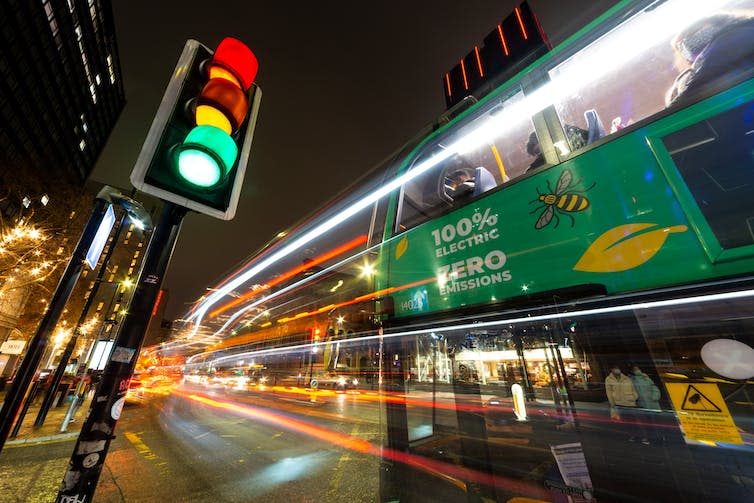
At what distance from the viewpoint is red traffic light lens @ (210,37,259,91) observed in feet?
6.61

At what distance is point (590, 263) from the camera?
7.57 ft

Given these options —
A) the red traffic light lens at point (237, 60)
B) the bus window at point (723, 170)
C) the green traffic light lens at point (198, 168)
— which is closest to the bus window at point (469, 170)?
the bus window at point (723, 170)

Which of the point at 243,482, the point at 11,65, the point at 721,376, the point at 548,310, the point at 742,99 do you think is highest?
the point at 11,65

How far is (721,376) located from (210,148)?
3526 millimetres

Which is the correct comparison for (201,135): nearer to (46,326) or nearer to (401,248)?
(401,248)

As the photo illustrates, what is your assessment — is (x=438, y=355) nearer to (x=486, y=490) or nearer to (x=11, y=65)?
(x=486, y=490)

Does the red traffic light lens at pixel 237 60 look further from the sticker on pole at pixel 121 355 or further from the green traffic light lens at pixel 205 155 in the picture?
the sticker on pole at pixel 121 355

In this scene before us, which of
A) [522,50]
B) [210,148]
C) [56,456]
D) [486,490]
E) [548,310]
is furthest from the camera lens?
[56,456]

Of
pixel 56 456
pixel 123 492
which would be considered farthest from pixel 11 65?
pixel 123 492

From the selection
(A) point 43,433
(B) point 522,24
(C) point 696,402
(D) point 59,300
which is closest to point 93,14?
(A) point 43,433

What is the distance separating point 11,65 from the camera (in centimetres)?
3512

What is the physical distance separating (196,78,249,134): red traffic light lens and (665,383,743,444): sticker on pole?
345cm

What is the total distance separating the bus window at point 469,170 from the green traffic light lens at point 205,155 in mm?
2475

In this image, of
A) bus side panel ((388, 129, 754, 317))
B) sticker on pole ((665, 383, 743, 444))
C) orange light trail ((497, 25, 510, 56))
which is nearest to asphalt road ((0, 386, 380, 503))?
bus side panel ((388, 129, 754, 317))
